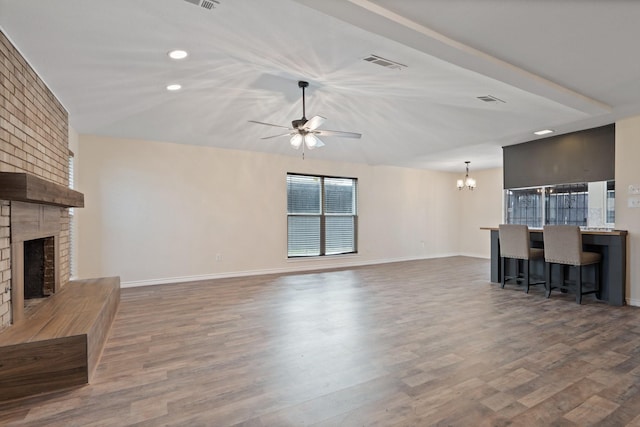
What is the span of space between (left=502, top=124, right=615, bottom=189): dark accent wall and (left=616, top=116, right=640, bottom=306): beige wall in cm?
24

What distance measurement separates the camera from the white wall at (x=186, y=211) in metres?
5.26

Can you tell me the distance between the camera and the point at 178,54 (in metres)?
2.90

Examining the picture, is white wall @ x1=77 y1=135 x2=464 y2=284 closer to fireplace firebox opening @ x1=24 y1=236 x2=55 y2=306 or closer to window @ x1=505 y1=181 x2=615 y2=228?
fireplace firebox opening @ x1=24 y1=236 x2=55 y2=306

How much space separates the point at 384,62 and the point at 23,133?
128 inches

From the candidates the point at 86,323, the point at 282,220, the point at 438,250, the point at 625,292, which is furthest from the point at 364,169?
the point at 86,323

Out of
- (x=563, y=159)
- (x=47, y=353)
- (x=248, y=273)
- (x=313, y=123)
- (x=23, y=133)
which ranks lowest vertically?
(x=248, y=273)

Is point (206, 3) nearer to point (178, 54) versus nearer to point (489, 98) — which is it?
point (178, 54)

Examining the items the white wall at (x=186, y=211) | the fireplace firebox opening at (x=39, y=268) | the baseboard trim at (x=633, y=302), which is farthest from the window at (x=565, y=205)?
the fireplace firebox opening at (x=39, y=268)

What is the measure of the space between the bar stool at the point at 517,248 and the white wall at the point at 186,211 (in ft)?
10.7

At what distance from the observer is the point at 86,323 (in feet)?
8.41

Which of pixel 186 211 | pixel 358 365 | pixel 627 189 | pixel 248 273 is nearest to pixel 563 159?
pixel 627 189

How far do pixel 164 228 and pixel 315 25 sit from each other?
4.56 meters

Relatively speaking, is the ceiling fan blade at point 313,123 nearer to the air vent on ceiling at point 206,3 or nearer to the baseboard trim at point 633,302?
the air vent on ceiling at point 206,3

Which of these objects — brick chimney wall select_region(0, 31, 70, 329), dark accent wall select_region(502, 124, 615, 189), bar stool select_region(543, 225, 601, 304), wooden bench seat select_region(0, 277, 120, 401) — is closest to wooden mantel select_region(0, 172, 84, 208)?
brick chimney wall select_region(0, 31, 70, 329)
